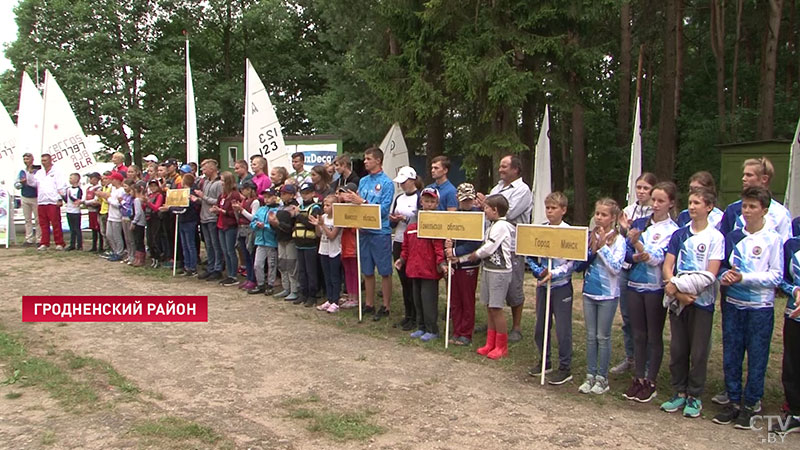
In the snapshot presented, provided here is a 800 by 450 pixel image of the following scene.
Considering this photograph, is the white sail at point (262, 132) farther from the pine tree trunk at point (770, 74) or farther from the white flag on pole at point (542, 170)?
the pine tree trunk at point (770, 74)

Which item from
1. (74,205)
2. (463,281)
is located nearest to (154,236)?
(74,205)

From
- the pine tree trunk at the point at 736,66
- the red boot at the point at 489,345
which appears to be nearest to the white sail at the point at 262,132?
the red boot at the point at 489,345

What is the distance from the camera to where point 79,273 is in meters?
10.3

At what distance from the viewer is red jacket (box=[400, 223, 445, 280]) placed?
6551 millimetres

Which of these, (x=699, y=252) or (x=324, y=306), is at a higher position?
(x=699, y=252)

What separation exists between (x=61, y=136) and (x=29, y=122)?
130cm

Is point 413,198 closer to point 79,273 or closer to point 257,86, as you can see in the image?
→ point 257,86

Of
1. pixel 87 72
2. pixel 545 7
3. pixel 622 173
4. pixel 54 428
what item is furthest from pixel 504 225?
pixel 87 72

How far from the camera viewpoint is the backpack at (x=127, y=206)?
1133 cm

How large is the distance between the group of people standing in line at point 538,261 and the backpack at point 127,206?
31 centimetres

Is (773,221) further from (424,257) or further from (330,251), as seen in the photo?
(330,251)

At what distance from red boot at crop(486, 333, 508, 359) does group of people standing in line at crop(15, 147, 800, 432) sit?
1 centimetres

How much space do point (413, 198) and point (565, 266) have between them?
92.2 inches

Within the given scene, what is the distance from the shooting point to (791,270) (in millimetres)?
4418
